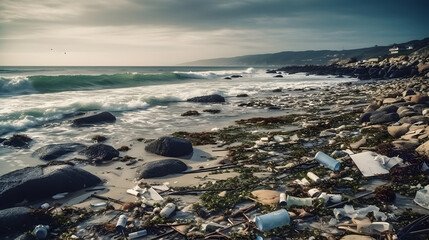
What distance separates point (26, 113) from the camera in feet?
42.0

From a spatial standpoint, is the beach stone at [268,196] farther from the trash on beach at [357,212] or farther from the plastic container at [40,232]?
the plastic container at [40,232]

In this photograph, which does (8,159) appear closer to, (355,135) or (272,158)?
(272,158)

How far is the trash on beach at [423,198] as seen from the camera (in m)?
3.79

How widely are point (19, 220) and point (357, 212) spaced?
15.5 feet

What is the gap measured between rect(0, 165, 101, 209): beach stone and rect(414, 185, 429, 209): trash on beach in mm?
5484

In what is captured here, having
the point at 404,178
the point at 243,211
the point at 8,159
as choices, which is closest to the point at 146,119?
the point at 8,159

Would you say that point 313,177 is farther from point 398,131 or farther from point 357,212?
point 398,131

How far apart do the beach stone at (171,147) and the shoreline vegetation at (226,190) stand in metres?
0.03

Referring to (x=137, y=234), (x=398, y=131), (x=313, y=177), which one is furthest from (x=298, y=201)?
(x=398, y=131)

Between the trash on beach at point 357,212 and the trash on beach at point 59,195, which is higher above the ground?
the trash on beach at point 357,212

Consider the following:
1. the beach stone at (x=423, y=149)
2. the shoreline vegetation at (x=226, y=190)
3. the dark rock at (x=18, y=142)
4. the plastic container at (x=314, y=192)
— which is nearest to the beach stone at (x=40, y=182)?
the shoreline vegetation at (x=226, y=190)

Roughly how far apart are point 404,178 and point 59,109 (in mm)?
14624

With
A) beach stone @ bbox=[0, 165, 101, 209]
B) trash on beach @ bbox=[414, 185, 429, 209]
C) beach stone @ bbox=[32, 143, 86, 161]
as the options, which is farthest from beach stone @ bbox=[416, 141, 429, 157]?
beach stone @ bbox=[32, 143, 86, 161]

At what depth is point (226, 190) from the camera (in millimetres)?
4875
